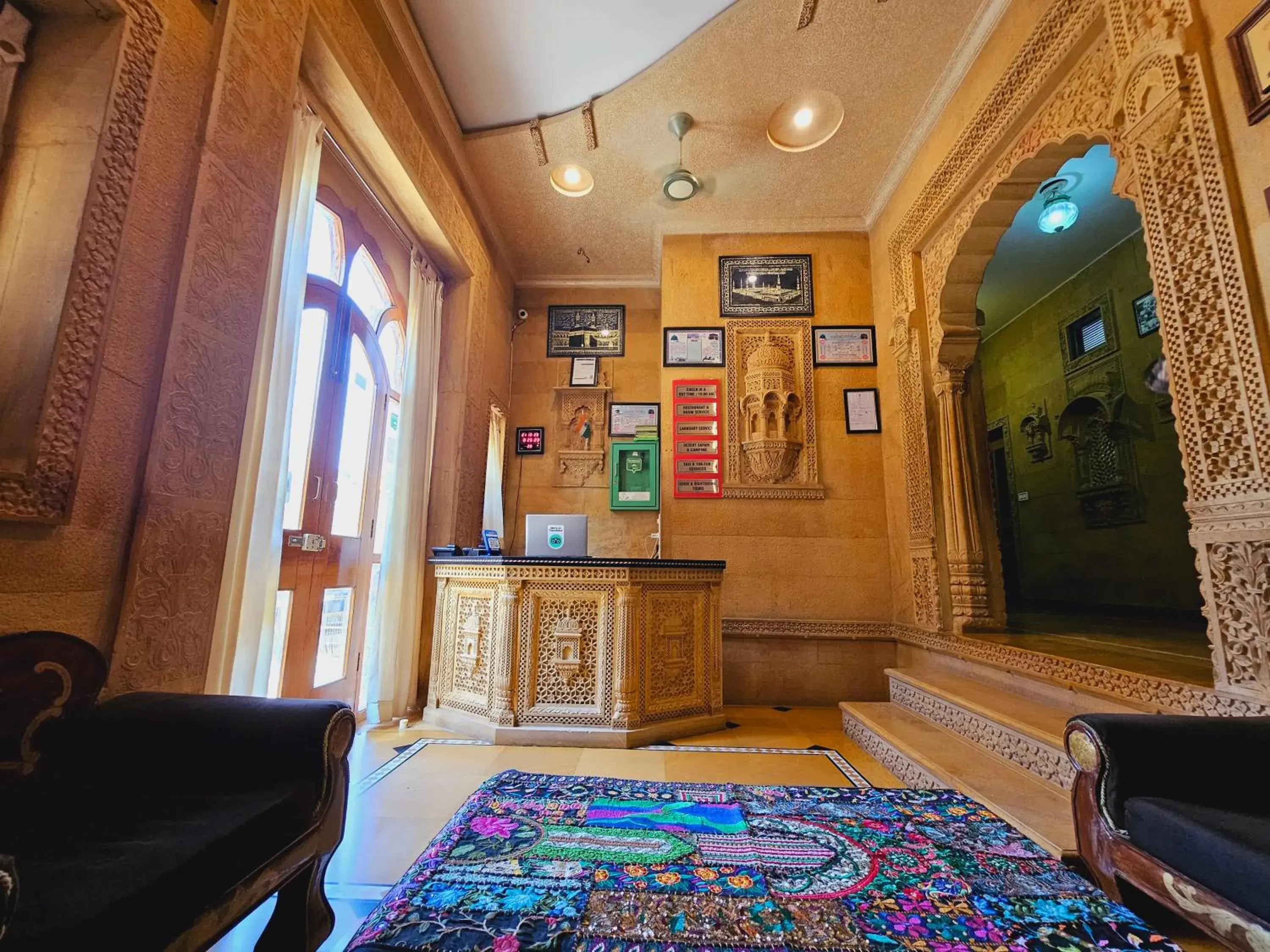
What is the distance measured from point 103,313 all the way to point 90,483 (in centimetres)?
48

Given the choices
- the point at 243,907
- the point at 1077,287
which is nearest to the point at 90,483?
the point at 243,907

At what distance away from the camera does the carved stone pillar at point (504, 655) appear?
2.78 metres

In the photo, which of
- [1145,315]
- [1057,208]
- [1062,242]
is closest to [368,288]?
[1057,208]

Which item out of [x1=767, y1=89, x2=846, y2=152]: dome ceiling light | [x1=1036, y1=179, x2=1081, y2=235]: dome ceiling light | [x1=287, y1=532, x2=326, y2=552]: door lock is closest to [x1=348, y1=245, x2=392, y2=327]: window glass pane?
[x1=287, y1=532, x2=326, y2=552]: door lock

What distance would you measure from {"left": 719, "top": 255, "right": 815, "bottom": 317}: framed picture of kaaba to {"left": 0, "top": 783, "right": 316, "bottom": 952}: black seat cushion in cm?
436

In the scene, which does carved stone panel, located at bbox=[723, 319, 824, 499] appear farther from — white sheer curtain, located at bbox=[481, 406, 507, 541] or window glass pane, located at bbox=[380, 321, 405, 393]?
window glass pane, located at bbox=[380, 321, 405, 393]

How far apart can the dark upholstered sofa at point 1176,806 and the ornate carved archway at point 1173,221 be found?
48 cm

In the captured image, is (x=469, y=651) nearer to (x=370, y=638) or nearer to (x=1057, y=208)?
(x=370, y=638)

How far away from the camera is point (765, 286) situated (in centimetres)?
448

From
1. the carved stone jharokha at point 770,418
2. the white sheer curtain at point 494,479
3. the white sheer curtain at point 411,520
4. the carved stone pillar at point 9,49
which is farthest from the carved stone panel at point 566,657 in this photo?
the carved stone pillar at point 9,49

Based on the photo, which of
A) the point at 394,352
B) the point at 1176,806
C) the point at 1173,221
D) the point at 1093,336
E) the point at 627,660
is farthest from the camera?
the point at 1093,336

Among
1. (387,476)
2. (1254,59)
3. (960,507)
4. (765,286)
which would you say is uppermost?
(765,286)

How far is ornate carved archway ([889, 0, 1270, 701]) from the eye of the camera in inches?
61.9

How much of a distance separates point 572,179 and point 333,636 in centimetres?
363
